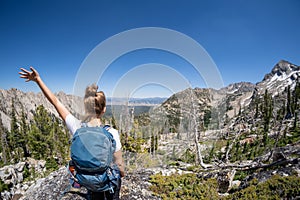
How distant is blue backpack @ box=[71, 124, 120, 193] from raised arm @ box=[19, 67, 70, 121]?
34cm

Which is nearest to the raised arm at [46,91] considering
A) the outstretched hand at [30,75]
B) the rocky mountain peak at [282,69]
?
the outstretched hand at [30,75]

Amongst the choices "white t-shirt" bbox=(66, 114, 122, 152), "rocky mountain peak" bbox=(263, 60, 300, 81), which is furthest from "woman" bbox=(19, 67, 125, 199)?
"rocky mountain peak" bbox=(263, 60, 300, 81)

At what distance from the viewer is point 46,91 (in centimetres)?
180

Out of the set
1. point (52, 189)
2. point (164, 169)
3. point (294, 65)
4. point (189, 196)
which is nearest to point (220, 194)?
point (189, 196)

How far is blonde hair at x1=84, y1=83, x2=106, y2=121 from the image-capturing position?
163 centimetres

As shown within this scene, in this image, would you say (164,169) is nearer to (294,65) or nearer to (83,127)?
(83,127)

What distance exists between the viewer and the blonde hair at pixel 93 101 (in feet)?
5.36

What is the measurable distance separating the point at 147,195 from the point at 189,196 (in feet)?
4.27

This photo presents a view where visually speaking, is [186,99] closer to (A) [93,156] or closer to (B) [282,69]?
(A) [93,156]

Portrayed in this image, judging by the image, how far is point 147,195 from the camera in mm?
5699

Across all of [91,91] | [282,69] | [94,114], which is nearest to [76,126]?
[94,114]

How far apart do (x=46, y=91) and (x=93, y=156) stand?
2.77 feet

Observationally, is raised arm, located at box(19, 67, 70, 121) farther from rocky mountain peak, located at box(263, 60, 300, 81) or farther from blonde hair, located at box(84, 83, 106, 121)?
rocky mountain peak, located at box(263, 60, 300, 81)

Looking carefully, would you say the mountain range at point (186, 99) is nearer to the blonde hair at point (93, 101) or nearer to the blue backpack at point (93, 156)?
the blonde hair at point (93, 101)
